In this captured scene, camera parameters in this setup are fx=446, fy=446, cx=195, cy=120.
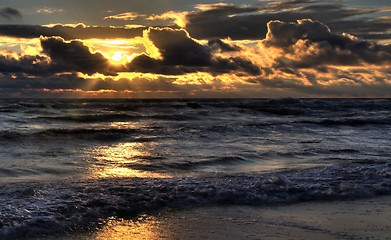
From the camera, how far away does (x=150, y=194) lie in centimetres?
858

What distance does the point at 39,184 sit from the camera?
31.1ft

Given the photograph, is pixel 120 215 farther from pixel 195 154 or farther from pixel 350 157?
pixel 350 157

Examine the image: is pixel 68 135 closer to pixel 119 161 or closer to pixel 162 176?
pixel 119 161

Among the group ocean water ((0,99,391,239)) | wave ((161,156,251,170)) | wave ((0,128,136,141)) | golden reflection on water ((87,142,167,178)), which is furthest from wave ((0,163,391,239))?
wave ((0,128,136,141))

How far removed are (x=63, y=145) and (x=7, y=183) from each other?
27.4 ft

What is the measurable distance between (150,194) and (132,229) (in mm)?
1941

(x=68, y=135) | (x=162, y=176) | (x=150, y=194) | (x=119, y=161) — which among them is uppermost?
(x=150, y=194)

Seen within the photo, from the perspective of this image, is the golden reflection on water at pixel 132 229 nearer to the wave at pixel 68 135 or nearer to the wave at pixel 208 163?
the wave at pixel 208 163

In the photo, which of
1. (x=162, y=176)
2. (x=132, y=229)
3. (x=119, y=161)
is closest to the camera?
(x=132, y=229)

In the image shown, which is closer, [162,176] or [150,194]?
[150,194]

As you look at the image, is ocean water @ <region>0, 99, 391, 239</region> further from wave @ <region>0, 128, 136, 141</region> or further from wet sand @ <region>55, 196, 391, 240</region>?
wave @ <region>0, 128, 136, 141</region>

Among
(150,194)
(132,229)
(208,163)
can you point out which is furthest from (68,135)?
(132,229)

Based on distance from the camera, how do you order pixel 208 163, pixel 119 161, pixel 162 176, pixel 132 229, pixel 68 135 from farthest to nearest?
pixel 68 135
pixel 119 161
pixel 208 163
pixel 162 176
pixel 132 229

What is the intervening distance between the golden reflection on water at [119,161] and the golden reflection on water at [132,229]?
3743 millimetres
